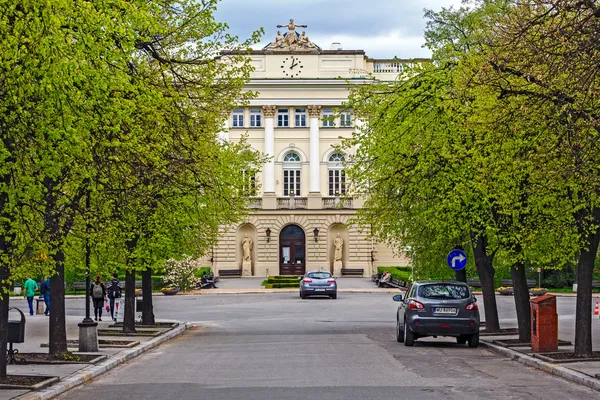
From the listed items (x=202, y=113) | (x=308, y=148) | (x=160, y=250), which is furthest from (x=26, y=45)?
(x=308, y=148)

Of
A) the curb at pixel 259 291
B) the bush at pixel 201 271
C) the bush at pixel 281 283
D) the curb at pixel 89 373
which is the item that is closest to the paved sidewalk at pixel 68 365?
the curb at pixel 89 373

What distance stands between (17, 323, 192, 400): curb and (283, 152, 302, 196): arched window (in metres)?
55.4

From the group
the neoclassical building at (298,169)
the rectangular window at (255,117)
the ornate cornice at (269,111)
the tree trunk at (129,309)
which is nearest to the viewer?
the tree trunk at (129,309)

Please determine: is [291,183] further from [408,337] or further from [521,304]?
[408,337]

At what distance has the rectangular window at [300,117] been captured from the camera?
276 feet

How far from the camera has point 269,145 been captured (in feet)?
271

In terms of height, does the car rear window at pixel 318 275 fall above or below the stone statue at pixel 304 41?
below

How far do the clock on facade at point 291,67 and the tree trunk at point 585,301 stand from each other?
63936 millimetres

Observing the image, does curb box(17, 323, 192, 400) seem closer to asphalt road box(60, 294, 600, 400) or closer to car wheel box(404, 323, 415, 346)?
asphalt road box(60, 294, 600, 400)

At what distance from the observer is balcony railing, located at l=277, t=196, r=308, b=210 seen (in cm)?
8225

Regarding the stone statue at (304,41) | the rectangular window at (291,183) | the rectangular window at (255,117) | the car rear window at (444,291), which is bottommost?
the car rear window at (444,291)

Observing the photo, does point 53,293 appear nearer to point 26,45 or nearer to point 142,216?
point 142,216

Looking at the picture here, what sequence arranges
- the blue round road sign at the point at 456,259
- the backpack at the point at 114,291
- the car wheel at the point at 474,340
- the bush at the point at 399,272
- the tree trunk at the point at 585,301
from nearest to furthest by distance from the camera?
the tree trunk at the point at 585,301, the car wheel at the point at 474,340, the blue round road sign at the point at 456,259, the backpack at the point at 114,291, the bush at the point at 399,272

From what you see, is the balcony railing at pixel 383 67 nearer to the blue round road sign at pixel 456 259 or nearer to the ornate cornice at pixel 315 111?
the ornate cornice at pixel 315 111
